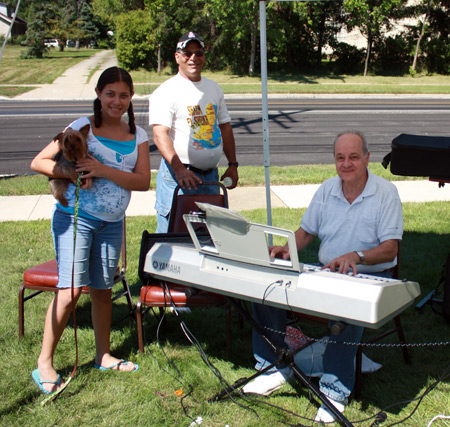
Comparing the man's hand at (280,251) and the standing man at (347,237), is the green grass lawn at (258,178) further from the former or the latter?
the man's hand at (280,251)

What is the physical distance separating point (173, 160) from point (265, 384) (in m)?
1.67

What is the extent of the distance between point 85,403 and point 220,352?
984 millimetres

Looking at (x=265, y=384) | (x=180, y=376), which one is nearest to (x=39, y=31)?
(x=180, y=376)

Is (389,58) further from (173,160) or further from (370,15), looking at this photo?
(173,160)

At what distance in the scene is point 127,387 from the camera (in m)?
3.27

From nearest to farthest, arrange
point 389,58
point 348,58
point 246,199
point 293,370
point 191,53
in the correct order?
point 293,370, point 191,53, point 246,199, point 389,58, point 348,58

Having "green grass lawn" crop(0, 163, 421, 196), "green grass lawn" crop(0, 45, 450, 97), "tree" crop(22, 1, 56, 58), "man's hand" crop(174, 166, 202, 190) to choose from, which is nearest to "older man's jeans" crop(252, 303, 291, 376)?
"man's hand" crop(174, 166, 202, 190)

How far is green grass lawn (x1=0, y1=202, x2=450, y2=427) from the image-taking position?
2.98 m

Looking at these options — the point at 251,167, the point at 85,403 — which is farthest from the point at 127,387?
the point at 251,167

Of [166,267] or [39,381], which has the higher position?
[166,267]

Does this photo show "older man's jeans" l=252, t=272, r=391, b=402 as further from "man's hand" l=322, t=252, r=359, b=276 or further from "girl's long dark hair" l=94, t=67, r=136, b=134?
"girl's long dark hair" l=94, t=67, r=136, b=134

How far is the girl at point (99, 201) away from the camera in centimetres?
306

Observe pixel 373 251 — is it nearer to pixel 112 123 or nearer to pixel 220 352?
pixel 220 352

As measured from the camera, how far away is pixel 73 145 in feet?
9.17
